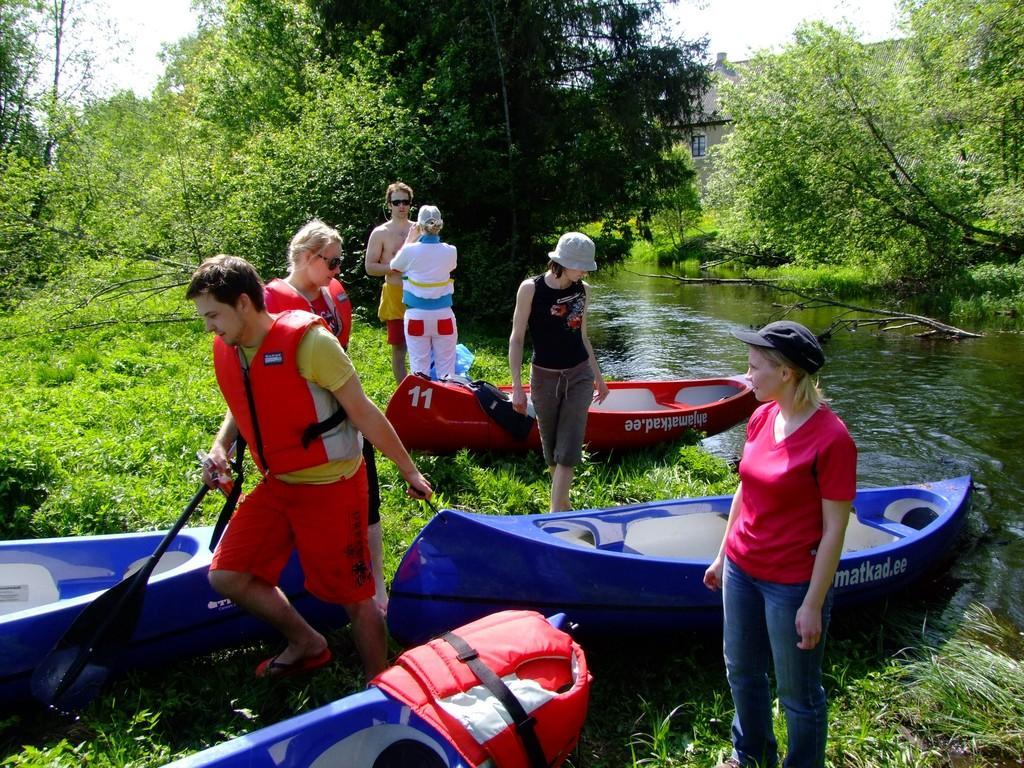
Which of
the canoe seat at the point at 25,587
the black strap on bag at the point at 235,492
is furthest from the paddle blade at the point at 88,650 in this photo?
the canoe seat at the point at 25,587

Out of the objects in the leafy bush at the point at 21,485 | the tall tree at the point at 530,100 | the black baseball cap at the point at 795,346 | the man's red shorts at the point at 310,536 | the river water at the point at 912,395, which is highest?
the tall tree at the point at 530,100

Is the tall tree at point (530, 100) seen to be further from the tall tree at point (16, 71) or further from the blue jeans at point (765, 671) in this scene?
the blue jeans at point (765, 671)

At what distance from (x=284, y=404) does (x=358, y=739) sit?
108cm

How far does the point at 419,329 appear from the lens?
611cm

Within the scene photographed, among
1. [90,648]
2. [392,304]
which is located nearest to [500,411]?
[392,304]

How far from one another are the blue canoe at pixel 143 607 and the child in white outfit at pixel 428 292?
9.02 feet

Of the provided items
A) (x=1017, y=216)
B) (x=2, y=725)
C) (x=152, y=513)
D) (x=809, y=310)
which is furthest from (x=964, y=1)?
(x=2, y=725)

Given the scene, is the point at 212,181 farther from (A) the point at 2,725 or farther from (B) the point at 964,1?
(B) the point at 964,1

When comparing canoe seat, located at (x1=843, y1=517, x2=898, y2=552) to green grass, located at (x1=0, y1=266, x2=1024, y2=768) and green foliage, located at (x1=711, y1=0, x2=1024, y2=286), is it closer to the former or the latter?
green grass, located at (x1=0, y1=266, x2=1024, y2=768)

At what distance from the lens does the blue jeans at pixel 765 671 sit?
A: 7.55 feet

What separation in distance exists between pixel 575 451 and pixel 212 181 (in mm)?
9753

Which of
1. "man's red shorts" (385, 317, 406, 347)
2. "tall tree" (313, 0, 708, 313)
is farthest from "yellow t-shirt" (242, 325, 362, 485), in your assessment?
"tall tree" (313, 0, 708, 313)

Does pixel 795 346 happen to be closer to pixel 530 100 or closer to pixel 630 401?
pixel 630 401

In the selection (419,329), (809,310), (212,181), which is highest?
(212,181)
